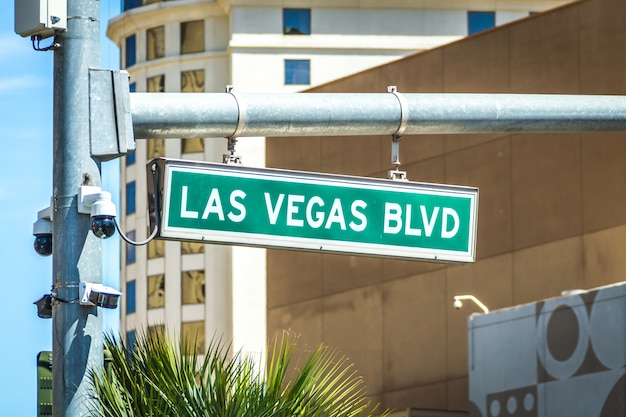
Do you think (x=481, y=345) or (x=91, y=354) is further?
(x=481, y=345)

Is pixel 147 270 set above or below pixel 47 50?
below

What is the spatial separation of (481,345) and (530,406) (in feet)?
6.95

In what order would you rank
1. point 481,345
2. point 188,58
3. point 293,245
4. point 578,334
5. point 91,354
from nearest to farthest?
point 91,354, point 293,245, point 578,334, point 481,345, point 188,58

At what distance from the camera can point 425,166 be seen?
35.2 m

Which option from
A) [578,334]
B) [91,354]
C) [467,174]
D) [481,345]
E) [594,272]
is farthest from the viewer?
[467,174]

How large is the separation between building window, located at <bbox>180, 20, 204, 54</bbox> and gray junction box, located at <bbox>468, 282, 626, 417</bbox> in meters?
43.3

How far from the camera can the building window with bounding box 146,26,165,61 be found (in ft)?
231

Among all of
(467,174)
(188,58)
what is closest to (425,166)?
(467,174)

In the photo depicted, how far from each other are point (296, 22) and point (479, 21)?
846cm

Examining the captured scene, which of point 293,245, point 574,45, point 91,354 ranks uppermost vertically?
point 574,45

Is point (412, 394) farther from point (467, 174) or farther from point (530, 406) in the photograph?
point (530, 406)

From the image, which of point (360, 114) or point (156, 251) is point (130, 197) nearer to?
point (156, 251)

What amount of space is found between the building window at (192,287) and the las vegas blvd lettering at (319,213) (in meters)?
60.4

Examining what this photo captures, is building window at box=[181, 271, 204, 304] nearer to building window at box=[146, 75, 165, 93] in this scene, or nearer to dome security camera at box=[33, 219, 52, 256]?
building window at box=[146, 75, 165, 93]
